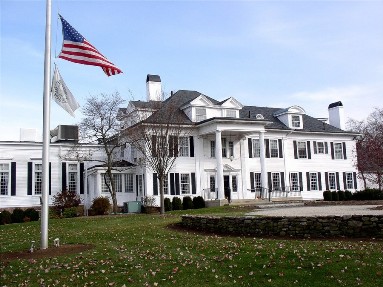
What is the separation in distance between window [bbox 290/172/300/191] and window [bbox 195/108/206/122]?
31.4 feet

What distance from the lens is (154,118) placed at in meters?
27.3

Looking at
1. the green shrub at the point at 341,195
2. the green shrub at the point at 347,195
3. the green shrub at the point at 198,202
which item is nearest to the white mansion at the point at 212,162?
the green shrub at the point at 198,202

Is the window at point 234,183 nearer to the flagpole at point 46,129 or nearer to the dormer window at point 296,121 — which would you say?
the dormer window at point 296,121

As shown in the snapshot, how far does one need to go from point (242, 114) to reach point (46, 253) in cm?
2716

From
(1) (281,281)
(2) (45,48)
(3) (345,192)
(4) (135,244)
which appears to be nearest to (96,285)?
(1) (281,281)

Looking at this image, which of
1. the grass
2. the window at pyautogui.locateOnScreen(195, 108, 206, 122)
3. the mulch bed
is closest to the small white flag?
the mulch bed

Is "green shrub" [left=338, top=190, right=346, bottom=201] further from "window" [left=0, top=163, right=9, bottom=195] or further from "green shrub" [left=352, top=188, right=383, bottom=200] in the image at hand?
"window" [left=0, top=163, right=9, bottom=195]

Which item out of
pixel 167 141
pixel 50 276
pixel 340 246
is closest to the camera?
pixel 50 276

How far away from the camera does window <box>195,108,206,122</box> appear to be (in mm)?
33588

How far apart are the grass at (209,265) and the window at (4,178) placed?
61.8 ft

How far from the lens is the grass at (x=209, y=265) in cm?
841

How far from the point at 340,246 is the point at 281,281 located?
11.6 feet

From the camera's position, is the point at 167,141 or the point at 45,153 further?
the point at 167,141

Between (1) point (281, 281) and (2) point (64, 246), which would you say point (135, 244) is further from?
(1) point (281, 281)
